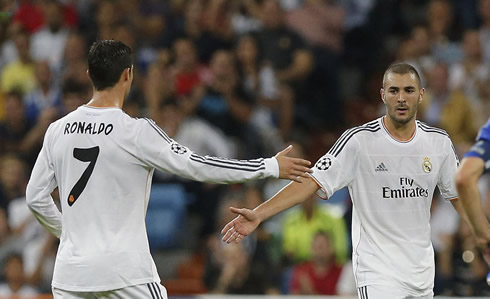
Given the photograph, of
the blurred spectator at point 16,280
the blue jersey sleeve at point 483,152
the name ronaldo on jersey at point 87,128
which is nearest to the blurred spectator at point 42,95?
the blurred spectator at point 16,280

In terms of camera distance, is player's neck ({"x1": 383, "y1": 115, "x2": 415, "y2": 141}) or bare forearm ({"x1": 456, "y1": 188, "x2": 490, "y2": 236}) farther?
player's neck ({"x1": 383, "y1": 115, "x2": 415, "y2": 141})

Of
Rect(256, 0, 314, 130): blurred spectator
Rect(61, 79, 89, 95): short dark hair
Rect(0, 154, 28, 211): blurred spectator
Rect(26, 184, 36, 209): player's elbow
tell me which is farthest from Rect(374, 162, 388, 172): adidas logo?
Rect(61, 79, 89, 95): short dark hair

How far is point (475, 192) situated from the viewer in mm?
4984

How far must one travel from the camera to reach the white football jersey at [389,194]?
6203mm

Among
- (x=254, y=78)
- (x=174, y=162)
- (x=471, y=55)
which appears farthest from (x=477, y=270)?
(x=174, y=162)

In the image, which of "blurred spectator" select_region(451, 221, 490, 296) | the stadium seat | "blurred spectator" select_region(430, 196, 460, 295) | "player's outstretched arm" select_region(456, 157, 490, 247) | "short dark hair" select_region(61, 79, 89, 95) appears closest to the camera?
"player's outstretched arm" select_region(456, 157, 490, 247)

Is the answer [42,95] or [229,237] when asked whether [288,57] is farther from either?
[229,237]

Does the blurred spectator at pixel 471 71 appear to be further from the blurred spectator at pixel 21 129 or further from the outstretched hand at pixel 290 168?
the outstretched hand at pixel 290 168

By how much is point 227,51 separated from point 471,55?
3.26 metres

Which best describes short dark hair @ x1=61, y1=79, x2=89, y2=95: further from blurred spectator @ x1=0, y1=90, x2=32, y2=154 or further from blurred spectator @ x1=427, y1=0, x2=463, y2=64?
blurred spectator @ x1=427, y1=0, x2=463, y2=64

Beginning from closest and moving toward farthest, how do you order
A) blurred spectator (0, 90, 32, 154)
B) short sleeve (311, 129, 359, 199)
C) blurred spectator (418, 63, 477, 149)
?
short sleeve (311, 129, 359, 199)
blurred spectator (418, 63, 477, 149)
blurred spectator (0, 90, 32, 154)

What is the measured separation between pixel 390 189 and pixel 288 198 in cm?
71

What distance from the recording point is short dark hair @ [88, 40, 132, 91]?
557cm

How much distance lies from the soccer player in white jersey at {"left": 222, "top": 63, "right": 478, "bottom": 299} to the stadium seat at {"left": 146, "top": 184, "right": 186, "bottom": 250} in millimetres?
5236
